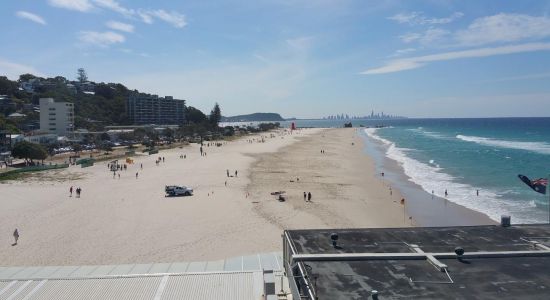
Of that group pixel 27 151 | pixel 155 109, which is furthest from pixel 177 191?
pixel 155 109

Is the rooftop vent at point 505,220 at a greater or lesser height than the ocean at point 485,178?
greater

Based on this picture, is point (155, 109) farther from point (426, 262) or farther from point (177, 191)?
point (426, 262)

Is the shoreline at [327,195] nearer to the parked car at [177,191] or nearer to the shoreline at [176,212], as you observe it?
the shoreline at [176,212]

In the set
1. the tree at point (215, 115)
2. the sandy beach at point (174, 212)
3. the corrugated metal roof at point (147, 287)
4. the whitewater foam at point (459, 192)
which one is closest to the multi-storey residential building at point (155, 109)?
the tree at point (215, 115)

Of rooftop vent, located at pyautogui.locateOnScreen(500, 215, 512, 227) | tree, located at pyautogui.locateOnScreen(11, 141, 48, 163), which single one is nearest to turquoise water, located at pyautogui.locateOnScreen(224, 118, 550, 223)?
rooftop vent, located at pyautogui.locateOnScreen(500, 215, 512, 227)

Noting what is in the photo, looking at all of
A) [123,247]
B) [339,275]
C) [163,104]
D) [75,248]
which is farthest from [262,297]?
[163,104]

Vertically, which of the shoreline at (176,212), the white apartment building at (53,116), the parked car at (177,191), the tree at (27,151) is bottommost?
the shoreline at (176,212)
